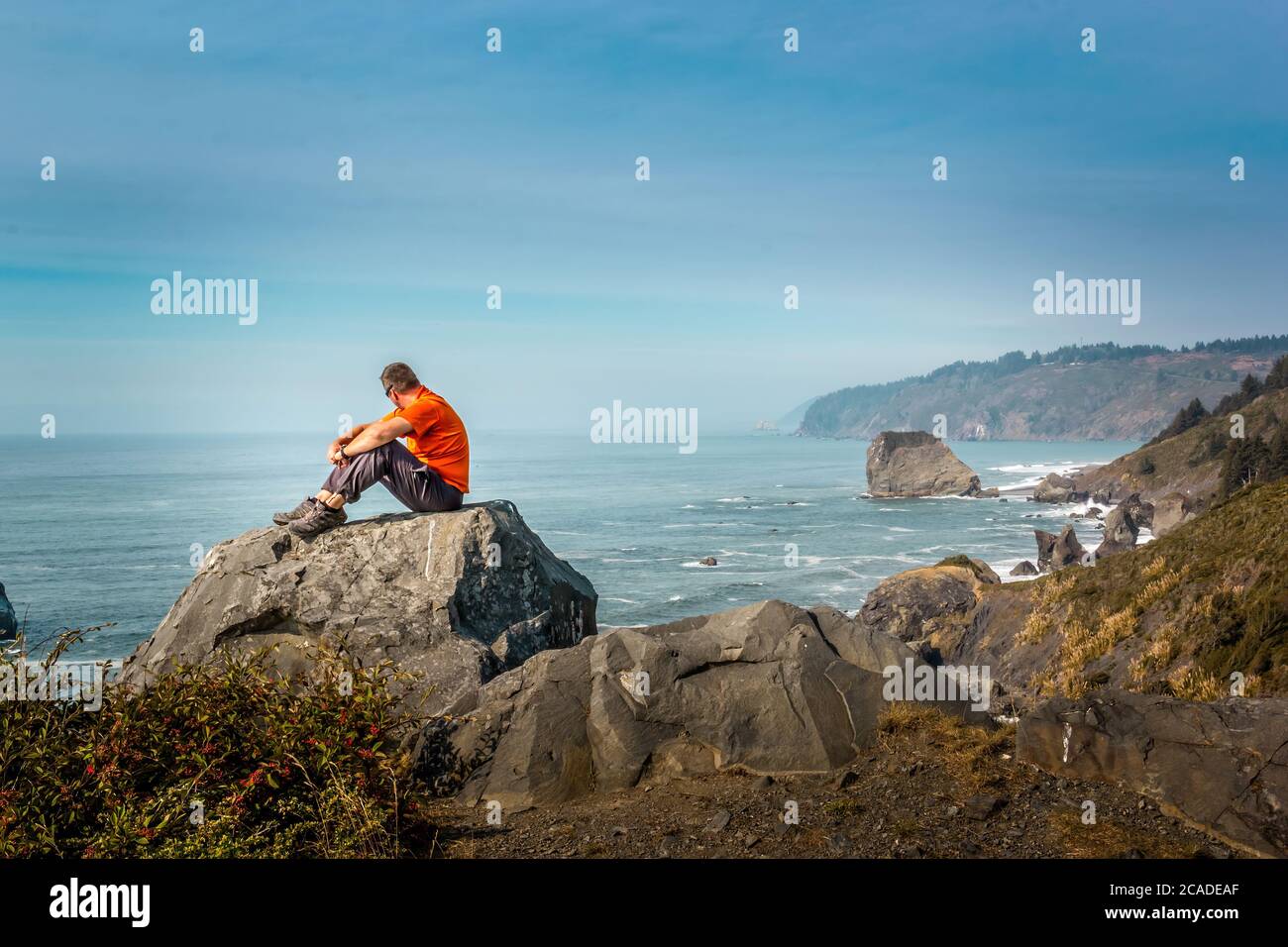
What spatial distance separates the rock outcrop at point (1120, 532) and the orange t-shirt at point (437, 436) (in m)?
65.5

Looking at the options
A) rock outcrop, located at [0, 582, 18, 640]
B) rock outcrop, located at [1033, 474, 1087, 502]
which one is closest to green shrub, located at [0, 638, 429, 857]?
rock outcrop, located at [0, 582, 18, 640]

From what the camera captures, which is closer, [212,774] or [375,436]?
[212,774]

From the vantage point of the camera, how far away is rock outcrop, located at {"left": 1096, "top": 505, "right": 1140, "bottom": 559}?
68062mm

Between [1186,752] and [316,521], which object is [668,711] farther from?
[316,521]

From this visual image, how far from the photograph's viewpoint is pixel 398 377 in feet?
35.0

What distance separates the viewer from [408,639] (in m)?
9.86

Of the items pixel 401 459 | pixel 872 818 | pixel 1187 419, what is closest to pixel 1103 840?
pixel 872 818

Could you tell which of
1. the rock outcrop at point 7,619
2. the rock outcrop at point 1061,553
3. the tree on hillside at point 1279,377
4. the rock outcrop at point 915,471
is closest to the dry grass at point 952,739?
the rock outcrop at point 7,619

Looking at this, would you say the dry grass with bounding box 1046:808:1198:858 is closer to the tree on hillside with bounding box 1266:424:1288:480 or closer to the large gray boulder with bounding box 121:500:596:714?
the large gray boulder with bounding box 121:500:596:714

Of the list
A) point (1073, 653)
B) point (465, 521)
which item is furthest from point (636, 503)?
point (465, 521)

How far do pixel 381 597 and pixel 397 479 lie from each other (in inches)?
52.7

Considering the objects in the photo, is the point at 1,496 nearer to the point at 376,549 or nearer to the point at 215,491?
the point at 215,491
